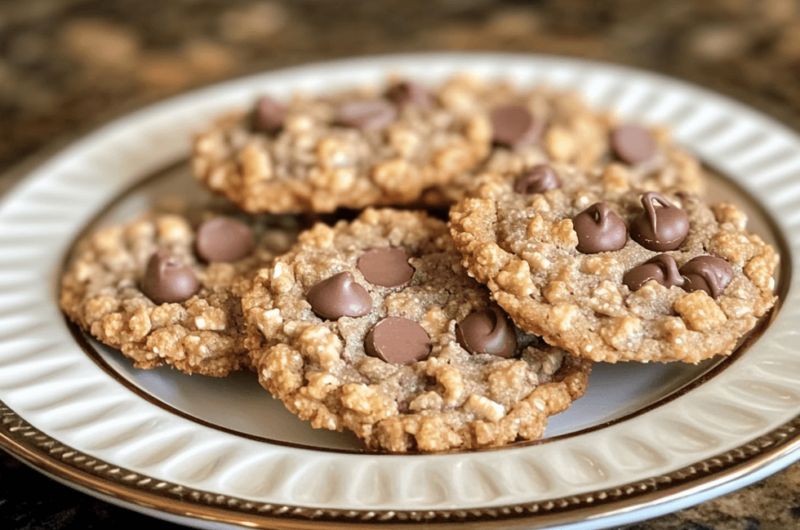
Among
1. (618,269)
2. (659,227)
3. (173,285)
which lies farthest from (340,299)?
(659,227)

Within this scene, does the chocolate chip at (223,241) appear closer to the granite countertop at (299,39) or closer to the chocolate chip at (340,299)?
the chocolate chip at (340,299)

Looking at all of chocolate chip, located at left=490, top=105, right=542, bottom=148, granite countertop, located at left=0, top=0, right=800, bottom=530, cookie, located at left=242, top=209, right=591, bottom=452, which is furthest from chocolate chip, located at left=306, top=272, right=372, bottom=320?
granite countertop, located at left=0, top=0, right=800, bottom=530

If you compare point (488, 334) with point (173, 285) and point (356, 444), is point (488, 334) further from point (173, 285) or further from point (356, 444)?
point (173, 285)

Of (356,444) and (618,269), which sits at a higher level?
(618,269)

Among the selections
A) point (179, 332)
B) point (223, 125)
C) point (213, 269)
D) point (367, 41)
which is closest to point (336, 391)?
point (179, 332)

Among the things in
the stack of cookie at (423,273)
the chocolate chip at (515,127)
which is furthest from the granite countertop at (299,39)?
the stack of cookie at (423,273)

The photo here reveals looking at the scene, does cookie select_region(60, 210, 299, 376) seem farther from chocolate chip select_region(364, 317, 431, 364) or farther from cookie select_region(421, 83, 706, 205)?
cookie select_region(421, 83, 706, 205)
